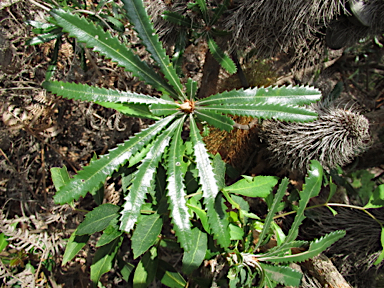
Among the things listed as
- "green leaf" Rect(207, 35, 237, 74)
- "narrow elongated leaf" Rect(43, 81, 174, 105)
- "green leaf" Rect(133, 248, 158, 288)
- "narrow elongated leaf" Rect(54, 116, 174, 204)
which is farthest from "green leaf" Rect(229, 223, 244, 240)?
"green leaf" Rect(207, 35, 237, 74)

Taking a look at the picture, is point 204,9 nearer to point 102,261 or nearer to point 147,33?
point 147,33

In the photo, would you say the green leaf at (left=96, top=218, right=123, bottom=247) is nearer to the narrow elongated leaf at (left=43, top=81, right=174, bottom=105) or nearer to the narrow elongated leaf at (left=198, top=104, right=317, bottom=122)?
the narrow elongated leaf at (left=43, top=81, right=174, bottom=105)

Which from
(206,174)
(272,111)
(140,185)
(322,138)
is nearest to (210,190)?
(206,174)

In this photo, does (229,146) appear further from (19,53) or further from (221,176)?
(19,53)

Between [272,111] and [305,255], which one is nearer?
[272,111]

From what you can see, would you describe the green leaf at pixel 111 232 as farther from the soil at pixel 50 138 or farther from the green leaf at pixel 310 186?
the green leaf at pixel 310 186

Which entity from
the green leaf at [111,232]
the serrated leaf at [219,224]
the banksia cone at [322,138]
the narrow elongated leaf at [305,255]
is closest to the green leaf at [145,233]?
the green leaf at [111,232]

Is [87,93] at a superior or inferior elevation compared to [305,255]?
superior
